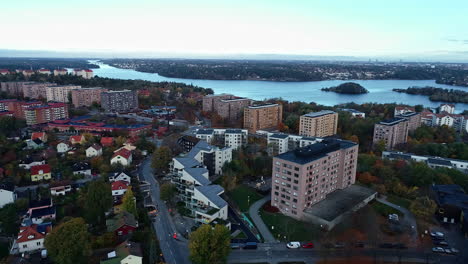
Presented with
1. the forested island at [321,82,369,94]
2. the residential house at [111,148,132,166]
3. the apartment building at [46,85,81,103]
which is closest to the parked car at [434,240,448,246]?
the residential house at [111,148,132,166]

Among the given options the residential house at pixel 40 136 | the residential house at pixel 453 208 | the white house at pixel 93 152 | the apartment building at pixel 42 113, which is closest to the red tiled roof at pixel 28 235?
the white house at pixel 93 152

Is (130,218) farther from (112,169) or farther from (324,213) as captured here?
(324,213)

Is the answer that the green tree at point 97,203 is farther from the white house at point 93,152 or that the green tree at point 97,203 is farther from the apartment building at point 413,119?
the apartment building at point 413,119

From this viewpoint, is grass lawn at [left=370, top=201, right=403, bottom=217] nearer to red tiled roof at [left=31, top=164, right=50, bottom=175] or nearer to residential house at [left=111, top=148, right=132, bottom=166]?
residential house at [left=111, top=148, right=132, bottom=166]

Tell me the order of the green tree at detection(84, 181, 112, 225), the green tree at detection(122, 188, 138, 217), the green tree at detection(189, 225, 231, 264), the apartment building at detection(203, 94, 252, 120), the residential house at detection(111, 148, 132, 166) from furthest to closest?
the apartment building at detection(203, 94, 252, 120) → the residential house at detection(111, 148, 132, 166) → the green tree at detection(122, 188, 138, 217) → the green tree at detection(84, 181, 112, 225) → the green tree at detection(189, 225, 231, 264)

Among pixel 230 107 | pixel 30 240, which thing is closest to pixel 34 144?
pixel 30 240
